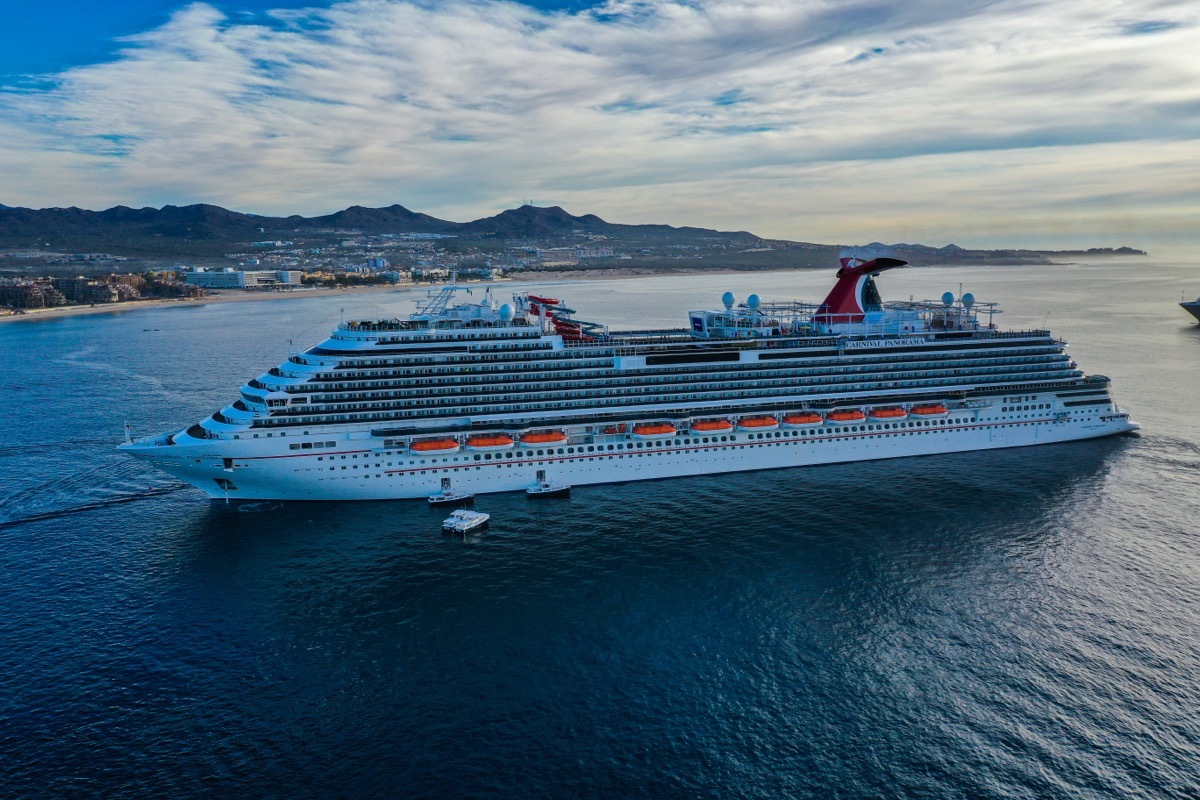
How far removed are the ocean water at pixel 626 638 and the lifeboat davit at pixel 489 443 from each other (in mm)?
3215

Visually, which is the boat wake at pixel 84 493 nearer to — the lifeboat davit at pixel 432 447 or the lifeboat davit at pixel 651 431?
the lifeboat davit at pixel 432 447

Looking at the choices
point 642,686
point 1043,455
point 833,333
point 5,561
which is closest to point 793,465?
point 833,333

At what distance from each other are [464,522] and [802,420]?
2360 centimetres

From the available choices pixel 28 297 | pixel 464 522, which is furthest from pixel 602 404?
pixel 28 297

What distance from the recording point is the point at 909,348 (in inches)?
2126

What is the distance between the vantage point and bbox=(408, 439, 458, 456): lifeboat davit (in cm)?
4375

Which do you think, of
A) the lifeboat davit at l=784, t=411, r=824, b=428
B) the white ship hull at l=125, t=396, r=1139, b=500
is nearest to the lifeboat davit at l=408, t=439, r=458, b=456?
the white ship hull at l=125, t=396, r=1139, b=500

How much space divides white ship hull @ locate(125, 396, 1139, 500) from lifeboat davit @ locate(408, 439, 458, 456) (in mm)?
449

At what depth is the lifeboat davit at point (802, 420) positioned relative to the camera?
1955 inches

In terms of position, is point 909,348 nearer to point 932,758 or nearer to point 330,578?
point 932,758

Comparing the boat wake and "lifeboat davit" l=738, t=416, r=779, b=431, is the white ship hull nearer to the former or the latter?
"lifeboat davit" l=738, t=416, r=779, b=431

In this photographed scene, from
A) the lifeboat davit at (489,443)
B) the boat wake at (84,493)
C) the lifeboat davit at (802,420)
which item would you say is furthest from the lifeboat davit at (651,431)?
the boat wake at (84,493)

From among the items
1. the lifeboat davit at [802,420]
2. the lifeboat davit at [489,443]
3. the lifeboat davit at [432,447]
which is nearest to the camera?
the lifeboat davit at [432,447]

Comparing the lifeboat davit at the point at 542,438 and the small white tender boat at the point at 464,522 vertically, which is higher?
the lifeboat davit at the point at 542,438
